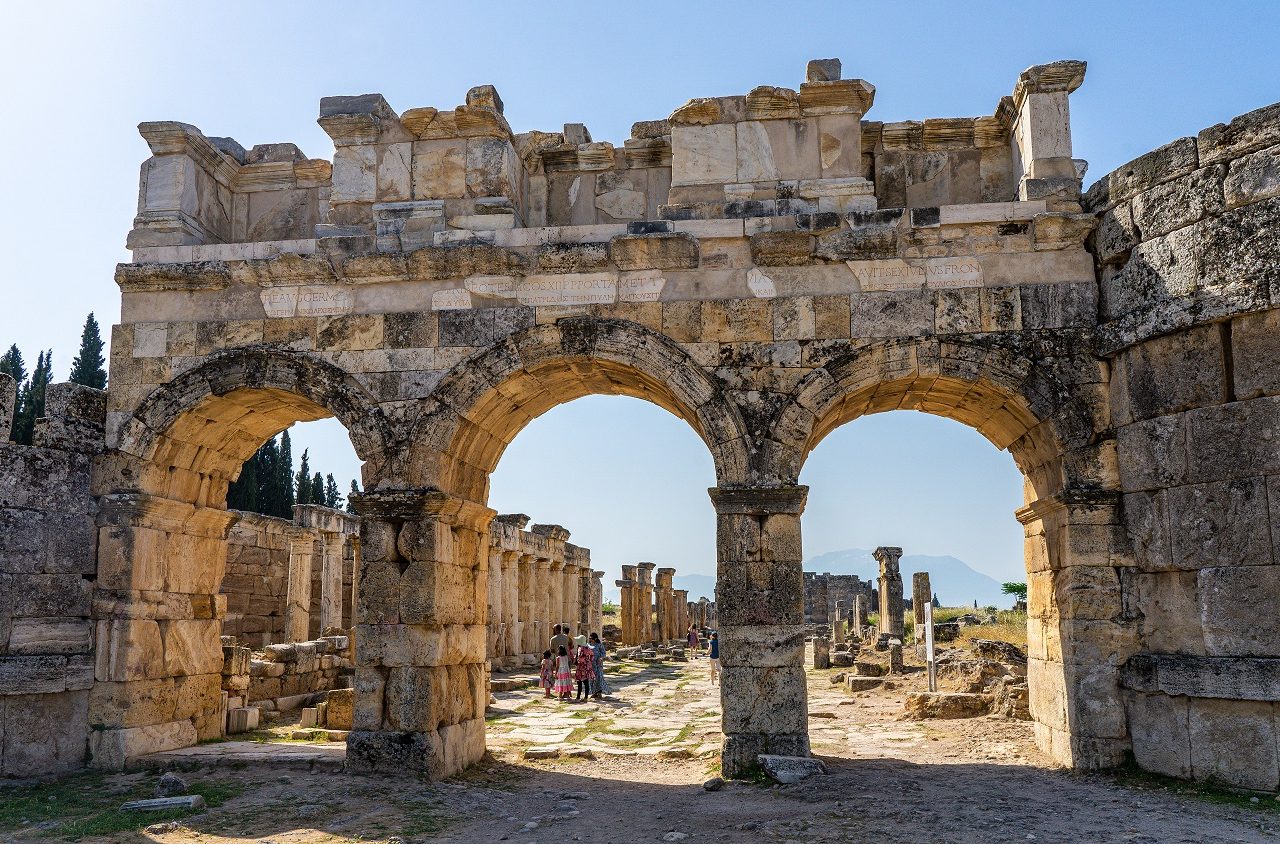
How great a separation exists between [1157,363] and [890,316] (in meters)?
2.08

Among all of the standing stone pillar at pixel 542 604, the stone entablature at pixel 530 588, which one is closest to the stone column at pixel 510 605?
the stone entablature at pixel 530 588

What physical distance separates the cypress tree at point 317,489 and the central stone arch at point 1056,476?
99.2ft

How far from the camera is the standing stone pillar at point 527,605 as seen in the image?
23016mm

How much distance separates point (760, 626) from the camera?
8117 mm

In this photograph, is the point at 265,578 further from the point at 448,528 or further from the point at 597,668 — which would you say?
the point at 448,528

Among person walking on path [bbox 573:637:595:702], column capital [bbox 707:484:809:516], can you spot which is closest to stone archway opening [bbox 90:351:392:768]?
column capital [bbox 707:484:809:516]

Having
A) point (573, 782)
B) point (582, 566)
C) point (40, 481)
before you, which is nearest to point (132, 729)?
point (40, 481)

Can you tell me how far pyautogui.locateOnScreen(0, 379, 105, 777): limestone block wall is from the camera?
28.4 ft

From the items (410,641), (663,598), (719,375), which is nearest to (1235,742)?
(719,375)

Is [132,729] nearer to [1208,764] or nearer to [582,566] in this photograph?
[1208,764]

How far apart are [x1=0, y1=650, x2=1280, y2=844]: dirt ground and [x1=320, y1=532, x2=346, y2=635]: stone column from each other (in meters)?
7.79

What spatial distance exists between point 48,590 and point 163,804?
109 inches

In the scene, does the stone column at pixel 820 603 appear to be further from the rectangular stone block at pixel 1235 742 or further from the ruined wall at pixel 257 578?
the rectangular stone block at pixel 1235 742

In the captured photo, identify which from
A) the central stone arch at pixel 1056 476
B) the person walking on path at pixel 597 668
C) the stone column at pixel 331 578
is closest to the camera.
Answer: the central stone arch at pixel 1056 476
